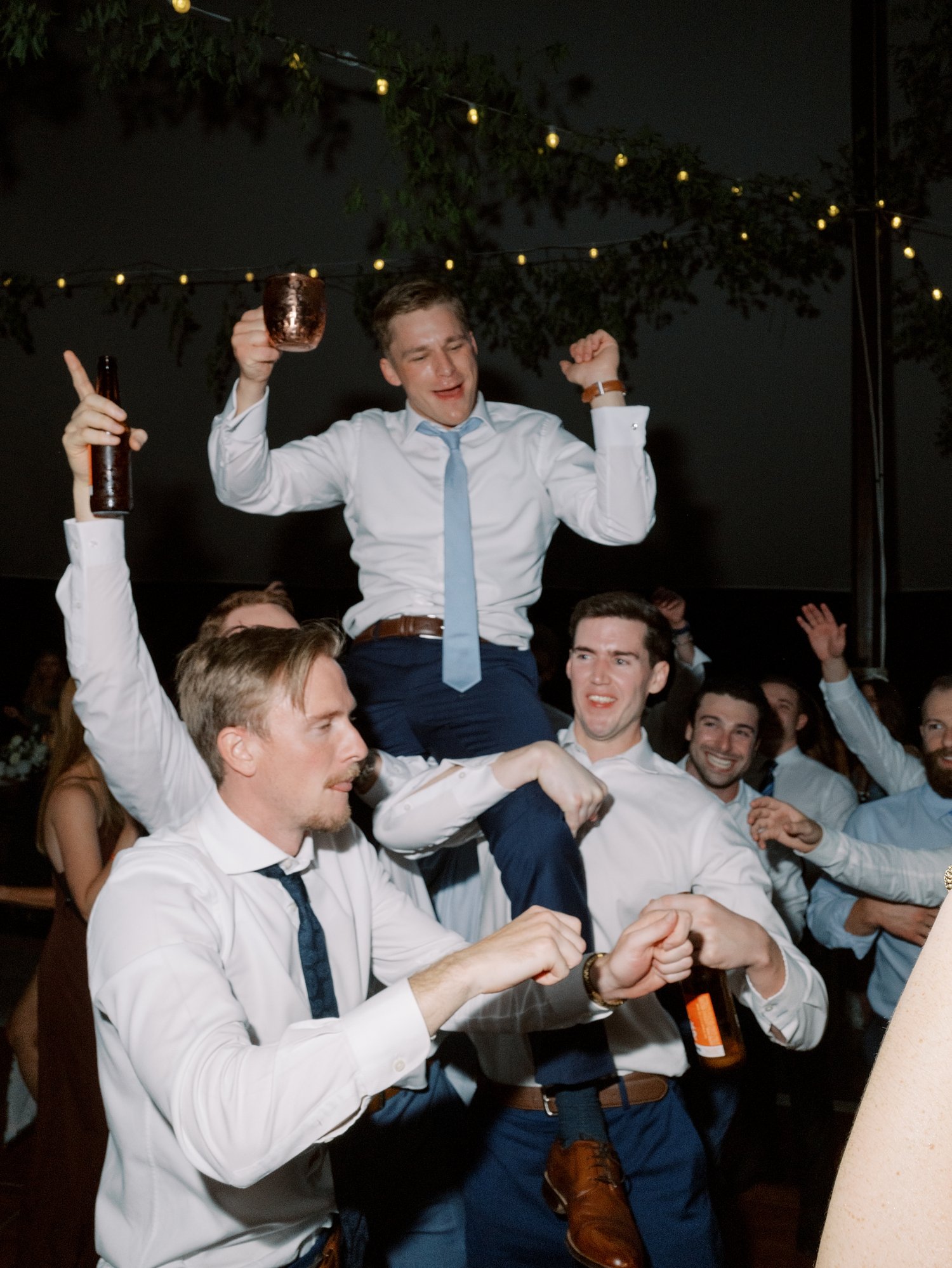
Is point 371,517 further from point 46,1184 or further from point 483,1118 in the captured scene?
point 46,1184

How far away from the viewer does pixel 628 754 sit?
2369 mm

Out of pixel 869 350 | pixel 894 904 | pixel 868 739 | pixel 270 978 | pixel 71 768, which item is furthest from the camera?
pixel 869 350

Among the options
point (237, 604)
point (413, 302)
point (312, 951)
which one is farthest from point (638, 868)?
point (413, 302)

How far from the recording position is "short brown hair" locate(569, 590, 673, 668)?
7.97ft

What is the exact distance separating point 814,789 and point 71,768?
2409 millimetres

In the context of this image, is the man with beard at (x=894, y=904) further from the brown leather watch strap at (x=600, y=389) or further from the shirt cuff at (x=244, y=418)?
the shirt cuff at (x=244, y=418)

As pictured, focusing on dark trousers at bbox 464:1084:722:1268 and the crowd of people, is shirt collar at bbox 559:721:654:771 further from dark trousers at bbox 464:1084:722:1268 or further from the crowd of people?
dark trousers at bbox 464:1084:722:1268

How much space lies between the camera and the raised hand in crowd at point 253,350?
2197 mm

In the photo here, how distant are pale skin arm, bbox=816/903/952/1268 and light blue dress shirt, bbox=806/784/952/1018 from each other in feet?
8.55

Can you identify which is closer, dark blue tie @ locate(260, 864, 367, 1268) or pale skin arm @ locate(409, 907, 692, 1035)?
pale skin arm @ locate(409, 907, 692, 1035)

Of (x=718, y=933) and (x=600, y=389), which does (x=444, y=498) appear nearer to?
(x=600, y=389)

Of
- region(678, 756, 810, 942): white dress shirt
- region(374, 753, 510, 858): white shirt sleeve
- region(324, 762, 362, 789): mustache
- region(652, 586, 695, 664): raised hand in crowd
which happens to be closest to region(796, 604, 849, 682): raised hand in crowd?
region(652, 586, 695, 664): raised hand in crowd

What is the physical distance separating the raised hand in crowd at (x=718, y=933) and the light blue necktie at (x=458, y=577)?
0.82 metres

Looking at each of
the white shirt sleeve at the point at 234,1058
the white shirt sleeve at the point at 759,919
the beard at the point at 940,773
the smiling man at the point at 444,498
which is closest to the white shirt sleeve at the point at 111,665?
the smiling man at the point at 444,498
